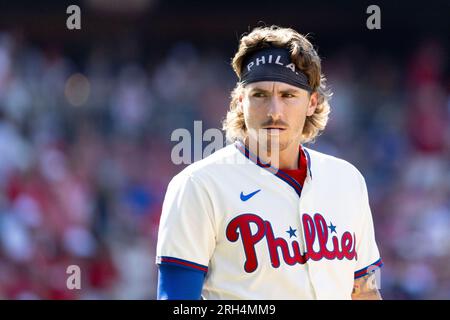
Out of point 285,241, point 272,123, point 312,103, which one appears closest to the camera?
point 285,241

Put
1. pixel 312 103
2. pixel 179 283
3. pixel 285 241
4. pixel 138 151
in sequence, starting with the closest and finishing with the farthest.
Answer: pixel 179 283
pixel 285 241
pixel 312 103
pixel 138 151

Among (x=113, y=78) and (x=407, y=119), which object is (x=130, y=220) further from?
(x=407, y=119)

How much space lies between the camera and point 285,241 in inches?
96.7

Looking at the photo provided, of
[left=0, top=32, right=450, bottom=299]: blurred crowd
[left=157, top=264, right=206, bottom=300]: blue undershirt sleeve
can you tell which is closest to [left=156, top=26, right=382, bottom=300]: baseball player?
[left=157, top=264, right=206, bottom=300]: blue undershirt sleeve

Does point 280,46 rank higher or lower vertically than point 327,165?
higher

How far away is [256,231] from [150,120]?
487cm

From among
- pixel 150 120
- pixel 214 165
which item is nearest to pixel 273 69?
pixel 214 165

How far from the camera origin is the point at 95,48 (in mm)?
7582

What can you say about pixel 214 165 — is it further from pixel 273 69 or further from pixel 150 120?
pixel 150 120

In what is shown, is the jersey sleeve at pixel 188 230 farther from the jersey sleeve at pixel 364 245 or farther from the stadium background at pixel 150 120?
the stadium background at pixel 150 120

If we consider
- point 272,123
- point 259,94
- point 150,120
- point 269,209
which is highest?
point 150,120

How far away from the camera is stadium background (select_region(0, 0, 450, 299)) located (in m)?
6.18

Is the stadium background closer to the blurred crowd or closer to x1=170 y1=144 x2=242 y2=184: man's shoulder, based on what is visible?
the blurred crowd
